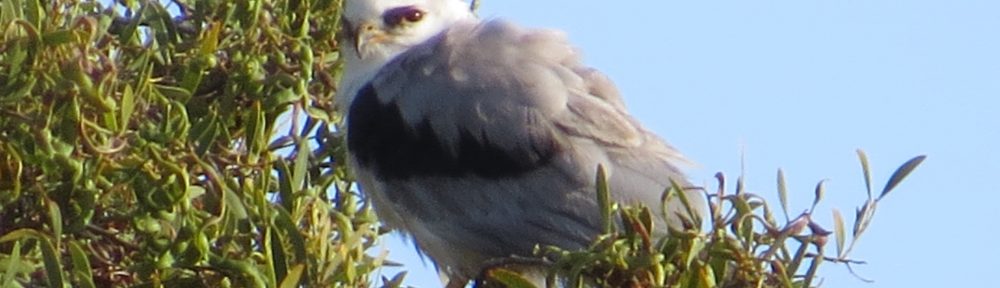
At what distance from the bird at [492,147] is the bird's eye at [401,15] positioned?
1.37 feet

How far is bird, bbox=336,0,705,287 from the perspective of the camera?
147 inches

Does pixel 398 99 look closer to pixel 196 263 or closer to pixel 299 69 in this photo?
pixel 299 69

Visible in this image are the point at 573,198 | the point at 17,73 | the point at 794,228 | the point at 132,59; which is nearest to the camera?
the point at 794,228

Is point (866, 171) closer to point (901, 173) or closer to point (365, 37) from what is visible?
point (901, 173)

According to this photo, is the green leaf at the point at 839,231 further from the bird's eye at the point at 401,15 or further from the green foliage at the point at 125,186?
the bird's eye at the point at 401,15

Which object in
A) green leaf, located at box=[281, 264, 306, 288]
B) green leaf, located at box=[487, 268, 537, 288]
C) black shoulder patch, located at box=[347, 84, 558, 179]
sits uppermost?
green leaf, located at box=[487, 268, 537, 288]

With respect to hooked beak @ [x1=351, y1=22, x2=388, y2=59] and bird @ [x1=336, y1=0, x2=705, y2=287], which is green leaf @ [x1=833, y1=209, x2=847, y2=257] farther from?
hooked beak @ [x1=351, y1=22, x2=388, y2=59]

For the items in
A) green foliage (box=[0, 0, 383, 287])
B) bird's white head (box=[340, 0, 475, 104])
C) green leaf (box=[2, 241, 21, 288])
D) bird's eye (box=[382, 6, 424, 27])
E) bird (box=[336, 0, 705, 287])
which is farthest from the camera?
bird's eye (box=[382, 6, 424, 27])

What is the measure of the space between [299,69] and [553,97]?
0.76m

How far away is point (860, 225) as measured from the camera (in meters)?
2.40

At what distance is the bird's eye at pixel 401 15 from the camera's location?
179 inches

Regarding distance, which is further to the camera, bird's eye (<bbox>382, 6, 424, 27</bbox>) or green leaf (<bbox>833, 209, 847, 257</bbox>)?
bird's eye (<bbox>382, 6, 424, 27</bbox>)

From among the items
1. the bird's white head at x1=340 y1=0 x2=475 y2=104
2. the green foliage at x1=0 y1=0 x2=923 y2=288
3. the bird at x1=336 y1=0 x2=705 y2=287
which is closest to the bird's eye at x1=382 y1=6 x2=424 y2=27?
the bird's white head at x1=340 y1=0 x2=475 y2=104

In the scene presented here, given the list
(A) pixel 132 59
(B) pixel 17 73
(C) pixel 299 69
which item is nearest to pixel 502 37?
(C) pixel 299 69
